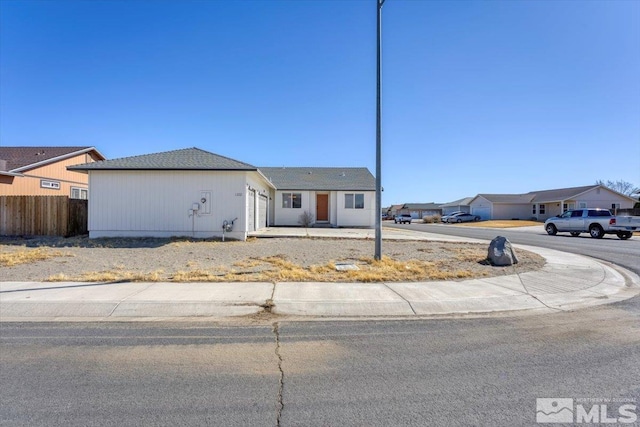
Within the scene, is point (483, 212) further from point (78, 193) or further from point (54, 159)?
point (54, 159)

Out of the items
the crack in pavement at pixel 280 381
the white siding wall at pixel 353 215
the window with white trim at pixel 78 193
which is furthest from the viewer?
the white siding wall at pixel 353 215

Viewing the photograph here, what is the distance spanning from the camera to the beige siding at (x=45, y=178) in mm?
20547

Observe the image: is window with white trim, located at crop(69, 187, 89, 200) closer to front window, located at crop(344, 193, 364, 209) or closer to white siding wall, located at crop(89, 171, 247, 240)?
white siding wall, located at crop(89, 171, 247, 240)

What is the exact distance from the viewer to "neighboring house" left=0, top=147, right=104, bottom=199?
20.6 m

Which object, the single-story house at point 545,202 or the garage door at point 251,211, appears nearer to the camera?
the garage door at point 251,211

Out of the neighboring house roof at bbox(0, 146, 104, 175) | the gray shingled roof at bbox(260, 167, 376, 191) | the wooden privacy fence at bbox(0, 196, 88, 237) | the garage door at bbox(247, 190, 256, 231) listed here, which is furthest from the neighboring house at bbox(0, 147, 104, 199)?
the gray shingled roof at bbox(260, 167, 376, 191)

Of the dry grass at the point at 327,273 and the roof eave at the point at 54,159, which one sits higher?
the roof eave at the point at 54,159

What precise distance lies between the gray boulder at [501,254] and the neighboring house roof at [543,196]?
140ft

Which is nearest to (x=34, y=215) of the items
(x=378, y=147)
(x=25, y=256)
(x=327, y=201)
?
(x=25, y=256)

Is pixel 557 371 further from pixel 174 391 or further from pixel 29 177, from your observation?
pixel 29 177

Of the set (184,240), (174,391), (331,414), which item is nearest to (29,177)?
(184,240)

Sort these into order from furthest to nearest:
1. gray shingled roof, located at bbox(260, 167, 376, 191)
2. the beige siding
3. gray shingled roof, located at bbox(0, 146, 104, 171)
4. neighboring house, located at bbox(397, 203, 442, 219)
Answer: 1. neighboring house, located at bbox(397, 203, 442, 219)
2. gray shingled roof, located at bbox(260, 167, 376, 191)
3. gray shingled roof, located at bbox(0, 146, 104, 171)
4. the beige siding

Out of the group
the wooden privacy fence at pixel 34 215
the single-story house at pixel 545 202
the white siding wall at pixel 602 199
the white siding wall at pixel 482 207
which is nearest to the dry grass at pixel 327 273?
the wooden privacy fence at pixel 34 215

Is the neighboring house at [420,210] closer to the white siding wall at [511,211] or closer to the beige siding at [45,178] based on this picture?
the white siding wall at [511,211]
